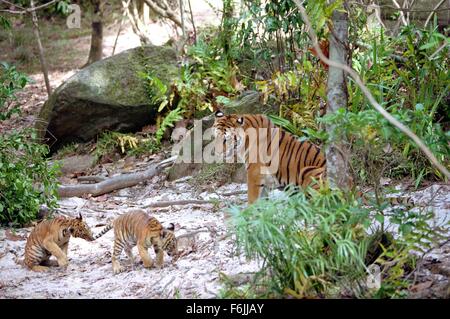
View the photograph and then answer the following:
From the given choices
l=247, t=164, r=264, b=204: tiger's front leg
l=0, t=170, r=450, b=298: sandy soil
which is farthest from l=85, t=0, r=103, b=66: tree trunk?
l=247, t=164, r=264, b=204: tiger's front leg

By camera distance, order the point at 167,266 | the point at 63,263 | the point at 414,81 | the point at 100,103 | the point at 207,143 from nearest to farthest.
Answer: the point at 167,266, the point at 63,263, the point at 414,81, the point at 207,143, the point at 100,103

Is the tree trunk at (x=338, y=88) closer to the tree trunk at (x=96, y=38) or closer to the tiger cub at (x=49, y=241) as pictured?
the tiger cub at (x=49, y=241)

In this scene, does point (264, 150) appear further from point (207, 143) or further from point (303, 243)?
point (303, 243)

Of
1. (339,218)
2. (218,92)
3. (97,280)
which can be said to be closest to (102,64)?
(218,92)

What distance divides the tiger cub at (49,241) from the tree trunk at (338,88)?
270cm

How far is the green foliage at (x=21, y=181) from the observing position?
7938 mm

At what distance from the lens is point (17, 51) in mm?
16703

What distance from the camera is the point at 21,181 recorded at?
791 centimetres

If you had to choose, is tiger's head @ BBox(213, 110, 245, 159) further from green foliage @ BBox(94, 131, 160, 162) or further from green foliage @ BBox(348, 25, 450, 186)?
green foliage @ BBox(94, 131, 160, 162)

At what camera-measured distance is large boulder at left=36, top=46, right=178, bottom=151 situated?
1112 cm

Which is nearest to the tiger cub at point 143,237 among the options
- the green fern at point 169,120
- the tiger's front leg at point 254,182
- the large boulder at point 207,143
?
the tiger's front leg at point 254,182

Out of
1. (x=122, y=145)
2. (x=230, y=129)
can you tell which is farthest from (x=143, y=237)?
(x=122, y=145)

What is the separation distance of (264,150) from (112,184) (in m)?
3.10

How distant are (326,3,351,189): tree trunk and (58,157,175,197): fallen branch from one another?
15.3ft
